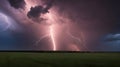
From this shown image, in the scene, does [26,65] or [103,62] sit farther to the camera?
[103,62]

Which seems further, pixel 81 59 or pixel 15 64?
pixel 81 59

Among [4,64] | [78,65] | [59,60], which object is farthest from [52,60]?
[4,64]

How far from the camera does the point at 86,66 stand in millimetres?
3131

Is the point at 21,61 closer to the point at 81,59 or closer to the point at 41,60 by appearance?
the point at 41,60

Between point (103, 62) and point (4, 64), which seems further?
point (103, 62)

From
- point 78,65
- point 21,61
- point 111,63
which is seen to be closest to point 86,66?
point 78,65

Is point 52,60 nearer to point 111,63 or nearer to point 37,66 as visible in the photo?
point 37,66

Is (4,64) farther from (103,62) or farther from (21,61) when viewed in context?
(103,62)

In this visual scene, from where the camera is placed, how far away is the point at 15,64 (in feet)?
10.0

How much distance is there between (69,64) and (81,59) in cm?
27

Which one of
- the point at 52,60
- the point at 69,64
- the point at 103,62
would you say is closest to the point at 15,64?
the point at 52,60

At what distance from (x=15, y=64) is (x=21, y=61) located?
11 cm

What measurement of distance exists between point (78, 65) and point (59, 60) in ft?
0.96

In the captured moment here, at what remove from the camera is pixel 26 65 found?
3.06 meters
